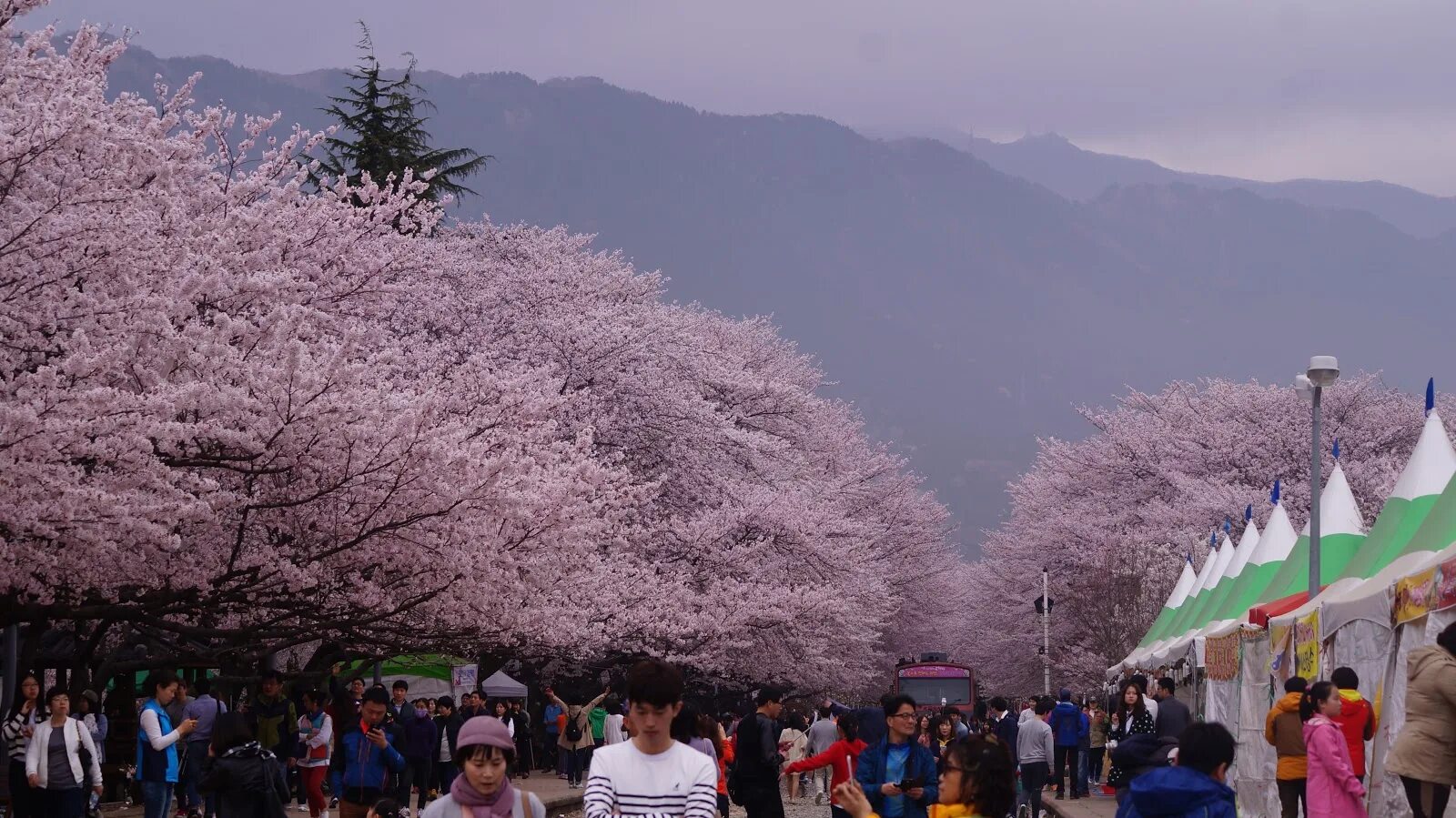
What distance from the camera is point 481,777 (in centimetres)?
687

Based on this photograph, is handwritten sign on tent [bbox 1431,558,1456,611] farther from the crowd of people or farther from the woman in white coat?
the woman in white coat

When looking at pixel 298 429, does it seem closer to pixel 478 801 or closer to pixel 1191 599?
pixel 478 801

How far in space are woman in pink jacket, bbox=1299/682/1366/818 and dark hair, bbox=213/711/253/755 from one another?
7.30 metres

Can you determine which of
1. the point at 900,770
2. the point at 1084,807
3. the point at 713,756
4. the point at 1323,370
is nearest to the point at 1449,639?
the point at 900,770

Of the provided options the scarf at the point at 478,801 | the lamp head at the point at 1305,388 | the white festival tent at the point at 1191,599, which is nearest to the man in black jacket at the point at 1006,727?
the white festival tent at the point at 1191,599

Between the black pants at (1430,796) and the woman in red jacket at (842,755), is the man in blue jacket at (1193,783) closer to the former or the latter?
the black pants at (1430,796)

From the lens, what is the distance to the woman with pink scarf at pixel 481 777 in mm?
6891

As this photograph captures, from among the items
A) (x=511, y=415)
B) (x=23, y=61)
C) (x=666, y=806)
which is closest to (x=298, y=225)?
(x=511, y=415)

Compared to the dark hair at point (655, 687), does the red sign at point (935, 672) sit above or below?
above

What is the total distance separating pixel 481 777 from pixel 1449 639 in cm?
565

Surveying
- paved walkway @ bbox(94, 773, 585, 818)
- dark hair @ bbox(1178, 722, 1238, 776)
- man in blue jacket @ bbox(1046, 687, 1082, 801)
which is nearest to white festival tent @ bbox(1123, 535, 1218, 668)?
man in blue jacket @ bbox(1046, 687, 1082, 801)

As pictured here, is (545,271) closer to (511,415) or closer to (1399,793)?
(511,415)

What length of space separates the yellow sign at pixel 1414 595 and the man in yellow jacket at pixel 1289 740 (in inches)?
41.2

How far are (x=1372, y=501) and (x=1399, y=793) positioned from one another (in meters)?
34.6
